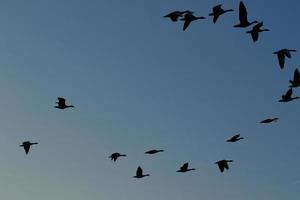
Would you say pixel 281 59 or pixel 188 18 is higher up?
pixel 188 18

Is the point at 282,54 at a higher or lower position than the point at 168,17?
lower

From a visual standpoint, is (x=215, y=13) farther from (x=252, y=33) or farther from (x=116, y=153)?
(x=116, y=153)

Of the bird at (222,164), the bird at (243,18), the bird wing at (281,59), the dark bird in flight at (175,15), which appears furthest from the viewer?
the bird at (222,164)

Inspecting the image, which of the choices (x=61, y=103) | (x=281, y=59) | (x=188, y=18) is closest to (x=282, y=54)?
(x=281, y=59)

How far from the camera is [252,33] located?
1670 inches

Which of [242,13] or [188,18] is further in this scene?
[188,18]

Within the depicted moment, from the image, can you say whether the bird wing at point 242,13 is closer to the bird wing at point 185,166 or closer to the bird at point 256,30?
the bird at point 256,30

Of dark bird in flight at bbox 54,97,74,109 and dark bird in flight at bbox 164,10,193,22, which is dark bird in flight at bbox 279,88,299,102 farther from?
dark bird in flight at bbox 54,97,74,109

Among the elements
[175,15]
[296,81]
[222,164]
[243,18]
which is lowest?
[222,164]

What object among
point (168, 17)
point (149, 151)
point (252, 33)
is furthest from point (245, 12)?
point (149, 151)

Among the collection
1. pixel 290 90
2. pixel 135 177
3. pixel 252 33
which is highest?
pixel 252 33

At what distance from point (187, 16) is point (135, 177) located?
12.6 meters

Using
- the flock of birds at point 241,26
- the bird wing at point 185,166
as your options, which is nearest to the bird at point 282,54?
the flock of birds at point 241,26

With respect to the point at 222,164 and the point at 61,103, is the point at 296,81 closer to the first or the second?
the point at 222,164
